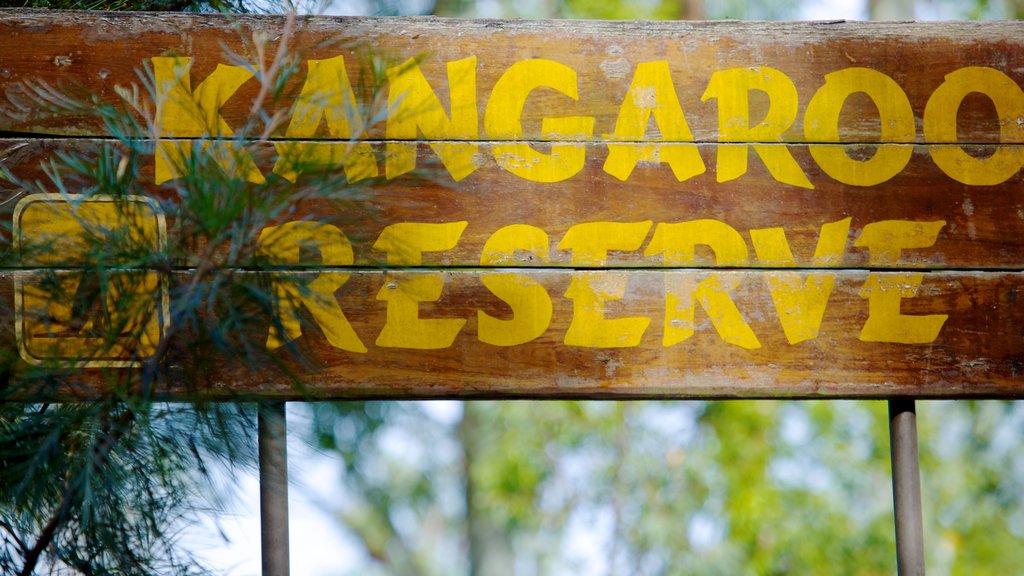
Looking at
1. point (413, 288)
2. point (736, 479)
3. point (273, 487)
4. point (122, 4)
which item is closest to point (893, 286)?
point (413, 288)

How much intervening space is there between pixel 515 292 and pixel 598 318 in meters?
0.13

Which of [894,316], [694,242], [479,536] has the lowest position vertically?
[894,316]

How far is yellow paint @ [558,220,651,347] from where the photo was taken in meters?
1.50

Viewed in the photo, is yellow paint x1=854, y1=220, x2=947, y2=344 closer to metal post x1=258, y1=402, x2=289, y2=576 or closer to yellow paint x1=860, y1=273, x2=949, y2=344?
yellow paint x1=860, y1=273, x2=949, y2=344

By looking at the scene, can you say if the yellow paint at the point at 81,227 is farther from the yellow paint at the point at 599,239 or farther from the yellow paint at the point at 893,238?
the yellow paint at the point at 893,238

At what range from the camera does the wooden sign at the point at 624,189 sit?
1472mm

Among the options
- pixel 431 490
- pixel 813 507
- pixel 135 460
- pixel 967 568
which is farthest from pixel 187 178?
pixel 431 490

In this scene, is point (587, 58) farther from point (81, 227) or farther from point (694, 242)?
point (81, 227)

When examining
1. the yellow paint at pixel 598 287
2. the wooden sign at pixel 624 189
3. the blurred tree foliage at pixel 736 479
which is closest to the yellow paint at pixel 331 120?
the wooden sign at pixel 624 189

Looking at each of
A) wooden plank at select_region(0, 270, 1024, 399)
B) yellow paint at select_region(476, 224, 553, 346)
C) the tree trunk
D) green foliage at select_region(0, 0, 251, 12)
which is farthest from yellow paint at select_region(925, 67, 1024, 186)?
the tree trunk

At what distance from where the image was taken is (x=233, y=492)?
4.25 feet

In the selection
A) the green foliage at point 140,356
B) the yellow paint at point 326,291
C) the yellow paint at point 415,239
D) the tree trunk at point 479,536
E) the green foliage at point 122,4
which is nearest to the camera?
the green foliage at point 140,356

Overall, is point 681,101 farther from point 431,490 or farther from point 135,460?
point 431,490

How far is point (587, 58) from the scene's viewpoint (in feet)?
5.02
